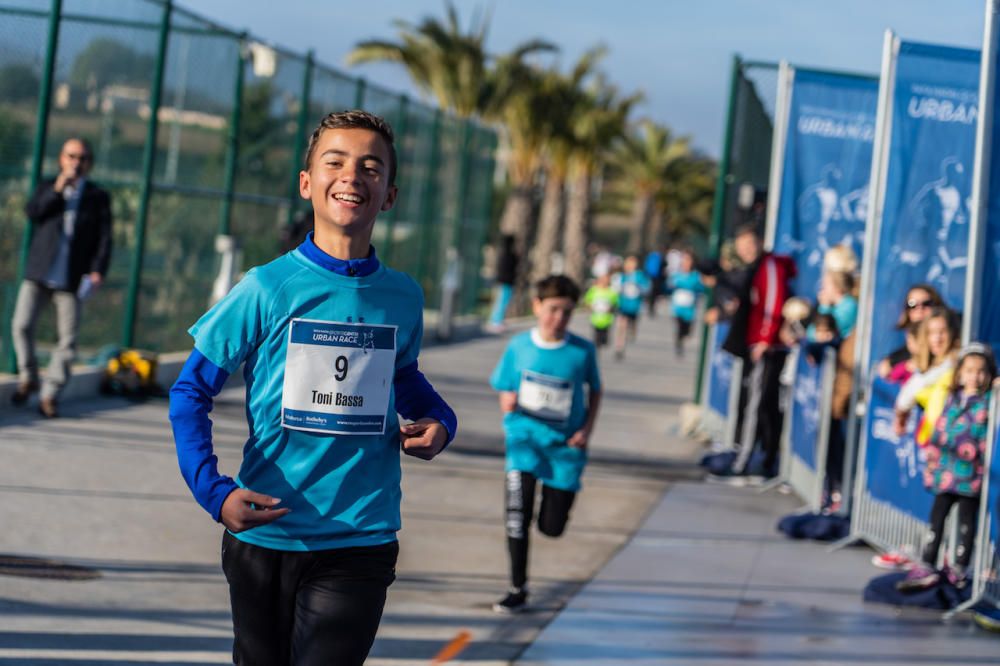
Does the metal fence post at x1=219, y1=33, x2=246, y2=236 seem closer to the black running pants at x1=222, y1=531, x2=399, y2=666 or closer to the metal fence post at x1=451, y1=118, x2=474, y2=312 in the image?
the metal fence post at x1=451, y1=118, x2=474, y2=312

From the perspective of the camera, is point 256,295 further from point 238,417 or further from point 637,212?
point 637,212

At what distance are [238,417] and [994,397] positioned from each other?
6.50 m

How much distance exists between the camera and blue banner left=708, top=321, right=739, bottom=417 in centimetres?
1394

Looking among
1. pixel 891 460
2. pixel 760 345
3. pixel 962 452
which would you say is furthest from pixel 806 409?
pixel 962 452

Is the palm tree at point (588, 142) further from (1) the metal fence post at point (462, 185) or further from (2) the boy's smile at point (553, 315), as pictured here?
(2) the boy's smile at point (553, 315)

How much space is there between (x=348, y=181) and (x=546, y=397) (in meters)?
3.76

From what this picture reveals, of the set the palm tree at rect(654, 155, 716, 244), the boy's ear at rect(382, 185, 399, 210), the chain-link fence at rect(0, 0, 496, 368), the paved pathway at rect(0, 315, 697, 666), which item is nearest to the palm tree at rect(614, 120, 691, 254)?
the palm tree at rect(654, 155, 716, 244)

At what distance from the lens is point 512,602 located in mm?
7141

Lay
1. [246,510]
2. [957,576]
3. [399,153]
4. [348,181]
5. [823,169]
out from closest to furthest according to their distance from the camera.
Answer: [246,510] → [348,181] → [957,576] → [823,169] → [399,153]

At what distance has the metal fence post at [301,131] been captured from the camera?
1620 centimetres

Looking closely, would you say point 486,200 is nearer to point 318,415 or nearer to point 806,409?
point 806,409

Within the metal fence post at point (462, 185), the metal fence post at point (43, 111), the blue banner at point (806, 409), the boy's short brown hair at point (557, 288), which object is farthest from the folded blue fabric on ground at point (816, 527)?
the metal fence post at point (462, 185)

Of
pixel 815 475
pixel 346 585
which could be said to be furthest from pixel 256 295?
pixel 815 475

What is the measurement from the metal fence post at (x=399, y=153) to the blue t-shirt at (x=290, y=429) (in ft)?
54.3
